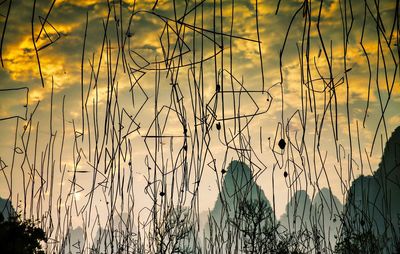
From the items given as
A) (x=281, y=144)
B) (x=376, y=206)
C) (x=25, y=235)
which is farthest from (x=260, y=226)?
(x=25, y=235)

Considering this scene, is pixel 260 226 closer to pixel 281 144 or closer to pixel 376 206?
pixel 376 206

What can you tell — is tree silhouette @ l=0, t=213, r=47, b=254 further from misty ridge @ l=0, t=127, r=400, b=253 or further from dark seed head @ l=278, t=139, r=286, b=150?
dark seed head @ l=278, t=139, r=286, b=150

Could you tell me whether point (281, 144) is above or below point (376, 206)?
above

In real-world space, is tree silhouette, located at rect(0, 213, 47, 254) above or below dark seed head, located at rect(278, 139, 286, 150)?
below

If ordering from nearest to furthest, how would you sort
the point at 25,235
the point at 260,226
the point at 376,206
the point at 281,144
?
the point at 281,144, the point at 25,235, the point at 376,206, the point at 260,226

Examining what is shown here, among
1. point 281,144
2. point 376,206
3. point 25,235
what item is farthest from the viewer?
point 376,206

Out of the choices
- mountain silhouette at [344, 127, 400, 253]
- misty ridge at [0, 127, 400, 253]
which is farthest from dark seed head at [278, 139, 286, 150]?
mountain silhouette at [344, 127, 400, 253]

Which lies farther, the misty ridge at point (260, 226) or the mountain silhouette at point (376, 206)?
the misty ridge at point (260, 226)

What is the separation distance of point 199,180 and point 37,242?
62.2 inches

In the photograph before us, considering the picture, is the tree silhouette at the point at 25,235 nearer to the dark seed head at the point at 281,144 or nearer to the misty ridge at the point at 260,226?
the misty ridge at the point at 260,226

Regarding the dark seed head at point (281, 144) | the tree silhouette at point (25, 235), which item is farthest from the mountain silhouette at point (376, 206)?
the tree silhouette at point (25, 235)

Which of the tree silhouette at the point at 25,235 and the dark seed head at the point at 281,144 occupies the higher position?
the dark seed head at the point at 281,144

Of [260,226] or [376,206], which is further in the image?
[260,226]

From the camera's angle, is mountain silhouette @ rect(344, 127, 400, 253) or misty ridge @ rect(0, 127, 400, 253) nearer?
mountain silhouette @ rect(344, 127, 400, 253)
